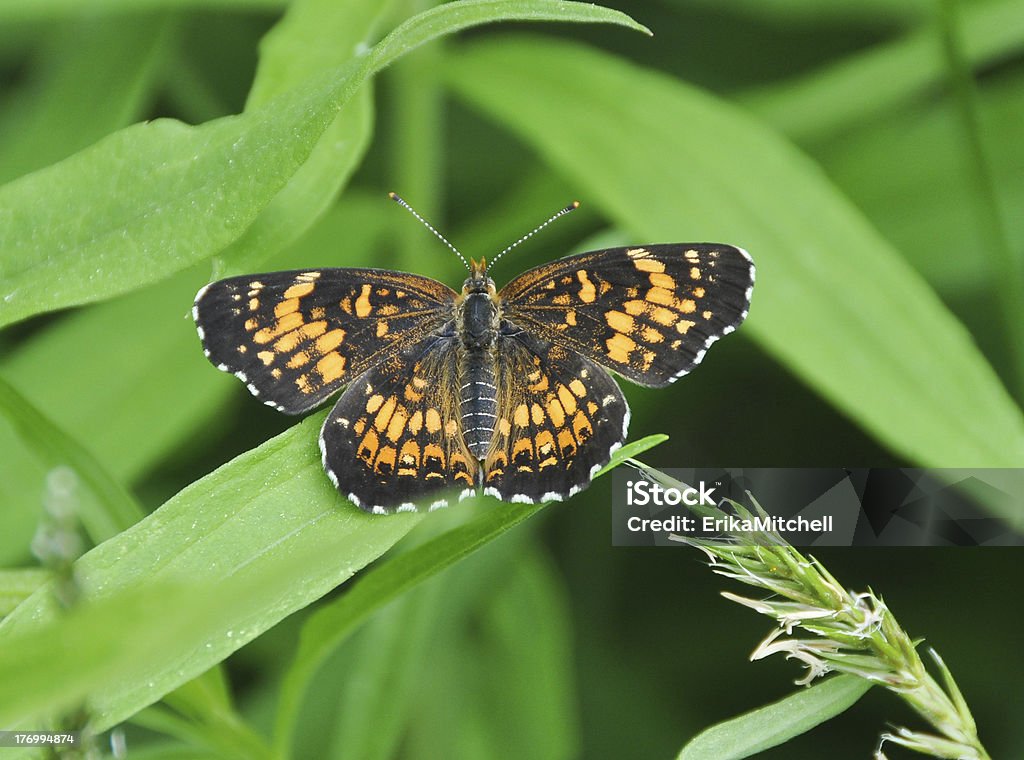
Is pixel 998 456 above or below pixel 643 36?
below

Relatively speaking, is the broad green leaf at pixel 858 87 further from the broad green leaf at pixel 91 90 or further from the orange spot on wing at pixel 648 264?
the broad green leaf at pixel 91 90

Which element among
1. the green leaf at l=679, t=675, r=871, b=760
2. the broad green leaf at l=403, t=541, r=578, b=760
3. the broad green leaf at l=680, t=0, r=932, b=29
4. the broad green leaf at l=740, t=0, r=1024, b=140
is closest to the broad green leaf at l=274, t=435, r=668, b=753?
the green leaf at l=679, t=675, r=871, b=760

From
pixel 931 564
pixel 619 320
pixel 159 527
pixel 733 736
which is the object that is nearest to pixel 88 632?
pixel 159 527

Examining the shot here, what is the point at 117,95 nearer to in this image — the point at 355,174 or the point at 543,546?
the point at 355,174

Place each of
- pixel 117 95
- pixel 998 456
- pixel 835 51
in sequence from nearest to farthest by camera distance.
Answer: pixel 998 456, pixel 117 95, pixel 835 51

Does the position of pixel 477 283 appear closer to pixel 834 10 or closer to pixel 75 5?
pixel 75 5

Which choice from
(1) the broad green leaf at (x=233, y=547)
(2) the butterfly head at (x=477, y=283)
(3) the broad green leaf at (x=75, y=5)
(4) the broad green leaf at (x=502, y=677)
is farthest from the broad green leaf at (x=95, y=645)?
(3) the broad green leaf at (x=75, y=5)
